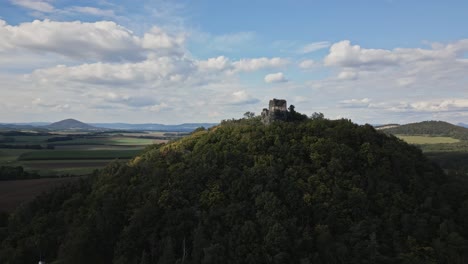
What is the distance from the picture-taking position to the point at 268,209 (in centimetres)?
4691

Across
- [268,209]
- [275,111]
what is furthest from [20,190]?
[268,209]

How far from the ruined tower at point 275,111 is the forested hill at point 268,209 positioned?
4486 millimetres

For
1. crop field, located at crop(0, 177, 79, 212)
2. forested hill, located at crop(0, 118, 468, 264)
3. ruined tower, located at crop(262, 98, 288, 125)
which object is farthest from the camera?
crop field, located at crop(0, 177, 79, 212)

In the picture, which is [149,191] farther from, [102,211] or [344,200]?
[344,200]

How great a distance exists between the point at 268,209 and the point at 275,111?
24.9 m

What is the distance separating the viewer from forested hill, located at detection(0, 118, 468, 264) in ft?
142

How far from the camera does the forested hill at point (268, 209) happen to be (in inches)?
1706

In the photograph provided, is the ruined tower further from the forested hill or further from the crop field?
the crop field

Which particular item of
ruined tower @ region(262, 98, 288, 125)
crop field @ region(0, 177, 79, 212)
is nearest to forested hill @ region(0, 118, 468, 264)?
ruined tower @ region(262, 98, 288, 125)

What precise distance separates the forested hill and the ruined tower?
4.49 meters

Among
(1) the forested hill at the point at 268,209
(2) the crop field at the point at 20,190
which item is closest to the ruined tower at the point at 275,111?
(1) the forested hill at the point at 268,209

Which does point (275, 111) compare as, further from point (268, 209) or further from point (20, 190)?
point (20, 190)

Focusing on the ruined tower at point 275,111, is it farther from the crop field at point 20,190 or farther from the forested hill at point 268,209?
the crop field at point 20,190

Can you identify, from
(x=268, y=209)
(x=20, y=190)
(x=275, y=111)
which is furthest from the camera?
(x=20, y=190)
